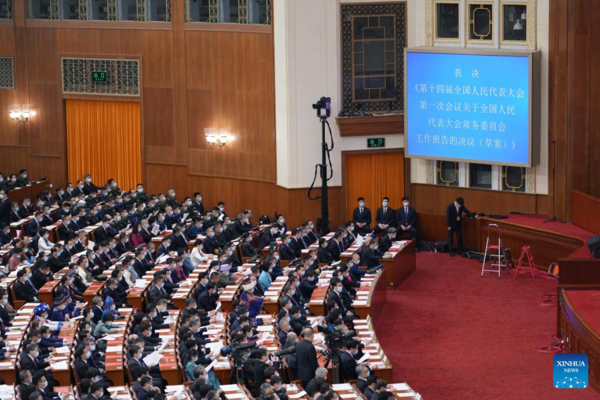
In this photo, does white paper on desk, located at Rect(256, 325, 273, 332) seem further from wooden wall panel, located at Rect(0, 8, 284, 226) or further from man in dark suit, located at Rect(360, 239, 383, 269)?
wooden wall panel, located at Rect(0, 8, 284, 226)

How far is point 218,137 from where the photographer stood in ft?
95.2

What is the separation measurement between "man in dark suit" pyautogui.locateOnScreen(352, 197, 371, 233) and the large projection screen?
67.4 inches

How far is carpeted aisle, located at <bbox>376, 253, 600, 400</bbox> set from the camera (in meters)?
17.6

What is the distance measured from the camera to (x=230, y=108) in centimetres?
2888

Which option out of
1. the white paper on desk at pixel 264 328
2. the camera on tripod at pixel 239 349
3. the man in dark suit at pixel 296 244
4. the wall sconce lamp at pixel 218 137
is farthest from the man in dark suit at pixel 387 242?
the camera on tripod at pixel 239 349

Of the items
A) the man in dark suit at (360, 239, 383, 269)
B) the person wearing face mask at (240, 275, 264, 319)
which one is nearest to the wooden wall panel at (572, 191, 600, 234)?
the man in dark suit at (360, 239, 383, 269)

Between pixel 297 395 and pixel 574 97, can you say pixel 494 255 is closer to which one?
pixel 574 97

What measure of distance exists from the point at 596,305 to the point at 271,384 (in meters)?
6.07

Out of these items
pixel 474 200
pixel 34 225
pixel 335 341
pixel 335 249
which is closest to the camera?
pixel 335 341

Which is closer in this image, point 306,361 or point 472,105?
point 306,361

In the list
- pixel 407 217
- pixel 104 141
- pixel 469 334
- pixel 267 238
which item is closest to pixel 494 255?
pixel 407 217

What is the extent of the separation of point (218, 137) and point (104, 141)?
15.0 feet

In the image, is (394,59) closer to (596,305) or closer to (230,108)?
(230,108)

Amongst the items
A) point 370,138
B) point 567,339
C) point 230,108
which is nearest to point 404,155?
point 370,138
